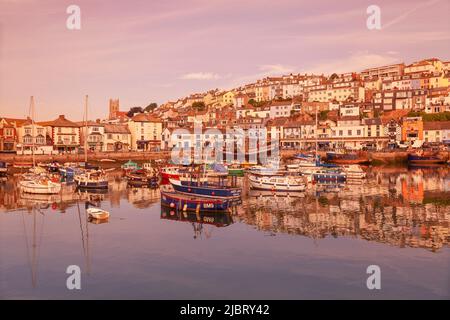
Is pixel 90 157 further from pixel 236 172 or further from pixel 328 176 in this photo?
pixel 328 176

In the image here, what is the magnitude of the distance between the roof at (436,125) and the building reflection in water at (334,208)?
141ft

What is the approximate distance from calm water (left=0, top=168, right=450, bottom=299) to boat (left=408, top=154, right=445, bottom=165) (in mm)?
37081

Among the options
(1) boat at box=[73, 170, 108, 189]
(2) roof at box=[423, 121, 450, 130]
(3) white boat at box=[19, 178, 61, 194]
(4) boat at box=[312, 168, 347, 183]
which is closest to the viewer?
(3) white boat at box=[19, 178, 61, 194]

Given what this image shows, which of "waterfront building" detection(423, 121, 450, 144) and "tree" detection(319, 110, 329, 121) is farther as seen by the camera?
"tree" detection(319, 110, 329, 121)

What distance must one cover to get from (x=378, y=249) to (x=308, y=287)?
6.79 meters

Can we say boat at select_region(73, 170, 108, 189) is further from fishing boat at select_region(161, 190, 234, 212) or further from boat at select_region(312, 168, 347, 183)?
boat at select_region(312, 168, 347, 183)

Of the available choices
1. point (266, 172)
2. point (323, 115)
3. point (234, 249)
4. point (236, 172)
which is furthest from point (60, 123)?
point (234, 249)

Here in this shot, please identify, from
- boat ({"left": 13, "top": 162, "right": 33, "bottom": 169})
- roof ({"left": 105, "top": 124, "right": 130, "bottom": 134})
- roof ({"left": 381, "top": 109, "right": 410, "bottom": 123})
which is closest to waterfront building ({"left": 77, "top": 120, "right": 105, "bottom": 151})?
roof ({"left": 105, "top": 124, "right": 130, "bottom": 134})

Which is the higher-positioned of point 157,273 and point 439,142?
point 439,142

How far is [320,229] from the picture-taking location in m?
26.8

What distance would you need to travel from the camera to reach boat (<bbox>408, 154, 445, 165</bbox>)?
72000mm

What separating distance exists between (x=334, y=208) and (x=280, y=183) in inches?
391
